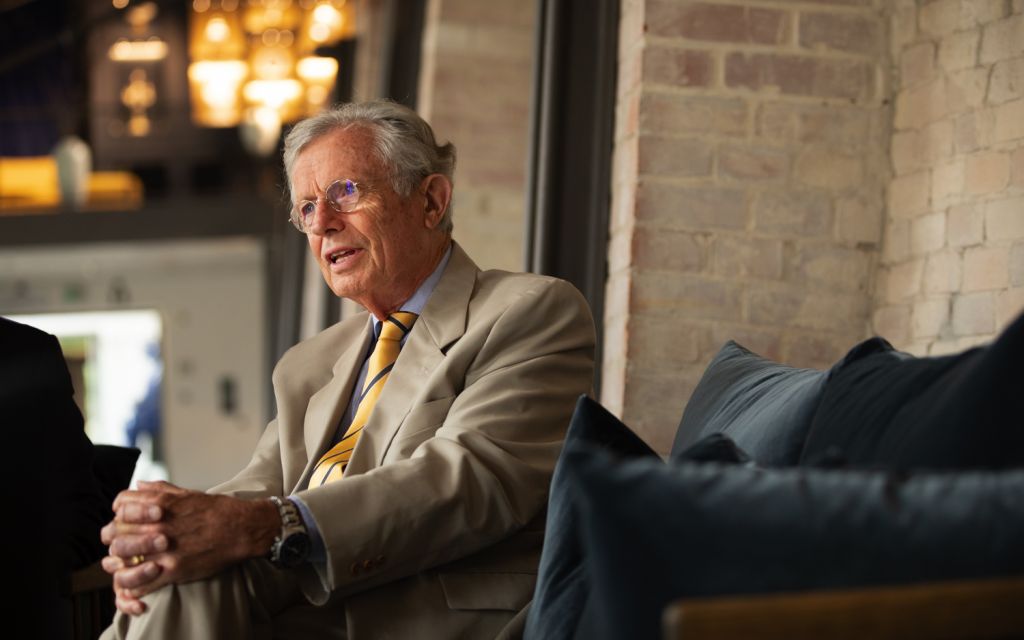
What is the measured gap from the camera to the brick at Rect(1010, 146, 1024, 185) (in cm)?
218

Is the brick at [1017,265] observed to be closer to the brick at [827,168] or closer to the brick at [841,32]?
the brick at [827,168]

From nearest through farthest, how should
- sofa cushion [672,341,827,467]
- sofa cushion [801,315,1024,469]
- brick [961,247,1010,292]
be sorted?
sofa cushion [801,315,1024,469], sofa cushion [672,341,827,467], brick [961,247,1010,292]

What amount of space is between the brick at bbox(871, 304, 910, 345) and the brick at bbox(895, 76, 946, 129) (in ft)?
1.27

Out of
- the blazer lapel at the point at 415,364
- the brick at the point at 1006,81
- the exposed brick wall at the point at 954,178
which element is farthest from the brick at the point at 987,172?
the blazer lapel at the point at 415,364

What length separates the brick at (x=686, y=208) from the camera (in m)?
2.55

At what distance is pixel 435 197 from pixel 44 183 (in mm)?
13000

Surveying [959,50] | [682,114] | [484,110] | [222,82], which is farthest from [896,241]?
[222,82]

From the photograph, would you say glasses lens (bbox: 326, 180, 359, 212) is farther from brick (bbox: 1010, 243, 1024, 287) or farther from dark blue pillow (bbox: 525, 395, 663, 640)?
brick (bbox: 1010, 243, 1024, 287)

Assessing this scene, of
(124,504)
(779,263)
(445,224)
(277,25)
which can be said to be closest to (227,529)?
(124,504)

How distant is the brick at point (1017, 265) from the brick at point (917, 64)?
0.48 m

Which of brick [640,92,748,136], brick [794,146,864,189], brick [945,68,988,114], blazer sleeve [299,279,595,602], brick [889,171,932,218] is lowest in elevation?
blazer sleeve [299,279,595,602]

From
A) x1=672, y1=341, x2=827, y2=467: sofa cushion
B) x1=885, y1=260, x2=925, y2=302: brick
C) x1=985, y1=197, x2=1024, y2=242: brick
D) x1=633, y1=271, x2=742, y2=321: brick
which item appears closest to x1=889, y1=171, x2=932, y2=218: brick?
x1=885, y1=260, x2=925, y2=302: brick

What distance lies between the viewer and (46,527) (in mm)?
1814

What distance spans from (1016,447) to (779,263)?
162 cm
